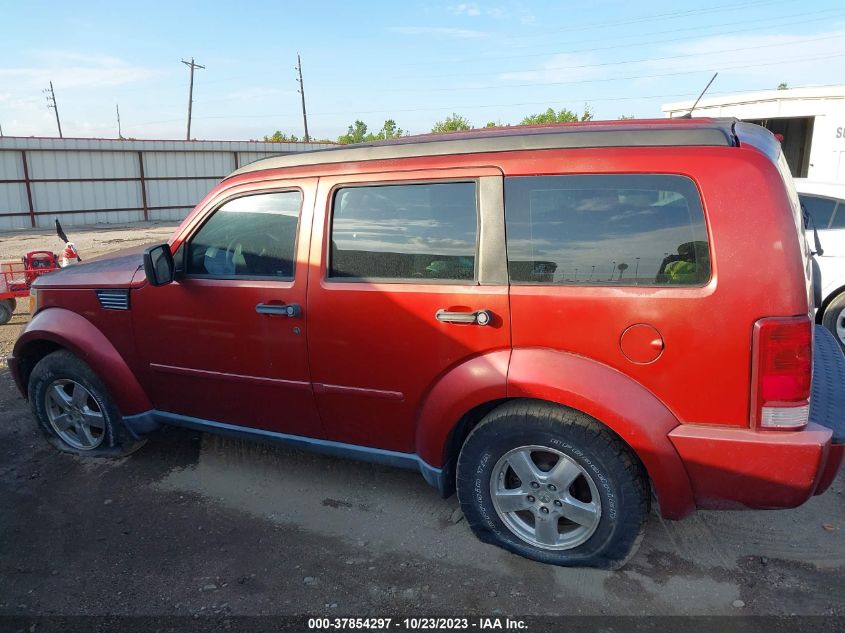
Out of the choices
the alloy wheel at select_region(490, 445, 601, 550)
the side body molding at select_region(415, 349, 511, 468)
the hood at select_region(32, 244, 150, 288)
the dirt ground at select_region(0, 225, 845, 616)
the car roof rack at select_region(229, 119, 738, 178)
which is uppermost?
the car roof rack at select_region(229, 119, 738, 178)

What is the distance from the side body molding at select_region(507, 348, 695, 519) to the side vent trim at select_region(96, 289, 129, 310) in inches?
97.8

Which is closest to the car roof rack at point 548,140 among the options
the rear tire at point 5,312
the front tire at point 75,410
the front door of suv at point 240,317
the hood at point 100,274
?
the front door of suv at point 240,317

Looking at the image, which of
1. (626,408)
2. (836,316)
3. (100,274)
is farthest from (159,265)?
(836,316)

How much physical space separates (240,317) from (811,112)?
14.9 metres

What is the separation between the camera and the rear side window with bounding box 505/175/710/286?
2.46 metres

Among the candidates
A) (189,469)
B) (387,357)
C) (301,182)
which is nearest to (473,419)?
(387,357)

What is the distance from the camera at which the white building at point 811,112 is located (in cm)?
1358

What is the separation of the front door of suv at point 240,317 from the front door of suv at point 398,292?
12cm

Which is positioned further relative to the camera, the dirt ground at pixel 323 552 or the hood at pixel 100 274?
the hood at pixel 100 274

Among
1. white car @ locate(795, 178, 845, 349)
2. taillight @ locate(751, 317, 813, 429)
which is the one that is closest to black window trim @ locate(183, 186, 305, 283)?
taillight @ locate(751, 317, 813, 429)

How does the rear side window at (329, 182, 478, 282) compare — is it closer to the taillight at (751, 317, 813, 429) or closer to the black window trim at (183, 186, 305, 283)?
the black window trim at (183, 186, 305, 283)

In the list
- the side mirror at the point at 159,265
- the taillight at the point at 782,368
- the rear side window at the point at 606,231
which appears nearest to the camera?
the taillight at the point at 782,368

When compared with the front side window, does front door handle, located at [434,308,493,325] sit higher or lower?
lower

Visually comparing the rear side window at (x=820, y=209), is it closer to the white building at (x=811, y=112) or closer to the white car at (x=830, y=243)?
the white car at (x=830, y=243)
